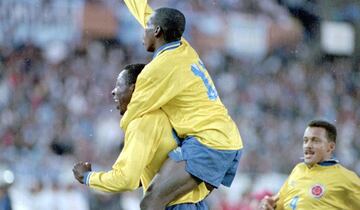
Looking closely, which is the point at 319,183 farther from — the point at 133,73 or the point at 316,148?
the point at 133,73

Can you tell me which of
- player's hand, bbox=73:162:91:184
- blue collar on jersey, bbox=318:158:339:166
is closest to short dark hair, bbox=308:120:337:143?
blue collar on jersey, bbox=318:158:339:166

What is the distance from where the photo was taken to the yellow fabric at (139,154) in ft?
14.9

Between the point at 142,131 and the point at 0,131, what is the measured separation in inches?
228

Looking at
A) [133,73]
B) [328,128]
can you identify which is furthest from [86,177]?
[328,128]

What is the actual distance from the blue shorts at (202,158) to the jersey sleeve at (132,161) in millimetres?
164

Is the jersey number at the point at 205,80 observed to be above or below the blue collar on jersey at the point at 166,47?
below

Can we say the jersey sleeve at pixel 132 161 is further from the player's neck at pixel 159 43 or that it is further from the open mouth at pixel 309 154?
the open mouth at pixel 309 154

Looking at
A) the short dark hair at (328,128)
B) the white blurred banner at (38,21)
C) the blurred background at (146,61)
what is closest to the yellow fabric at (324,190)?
the short dark hair at (328,128)

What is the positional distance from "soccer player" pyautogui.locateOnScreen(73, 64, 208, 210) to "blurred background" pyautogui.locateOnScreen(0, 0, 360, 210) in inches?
154

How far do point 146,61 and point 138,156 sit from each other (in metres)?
6.49

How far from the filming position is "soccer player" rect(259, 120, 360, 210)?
17.9 feet

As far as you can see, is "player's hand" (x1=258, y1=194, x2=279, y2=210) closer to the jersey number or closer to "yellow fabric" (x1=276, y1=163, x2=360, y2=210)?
"yellow fabric" (x1=276, y1=163, x2=360, y2=210)

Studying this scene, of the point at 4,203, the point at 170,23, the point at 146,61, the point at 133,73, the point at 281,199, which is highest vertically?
the point at 170,23

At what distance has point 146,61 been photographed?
1097cm
